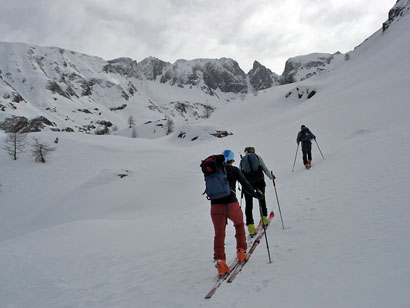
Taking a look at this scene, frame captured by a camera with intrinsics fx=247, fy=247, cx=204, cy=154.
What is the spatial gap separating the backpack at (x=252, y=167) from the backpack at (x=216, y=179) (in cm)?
205

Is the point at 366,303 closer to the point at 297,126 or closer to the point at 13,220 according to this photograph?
the point at 297,126

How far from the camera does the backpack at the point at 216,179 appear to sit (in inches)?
216

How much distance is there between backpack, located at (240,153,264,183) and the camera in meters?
7.52

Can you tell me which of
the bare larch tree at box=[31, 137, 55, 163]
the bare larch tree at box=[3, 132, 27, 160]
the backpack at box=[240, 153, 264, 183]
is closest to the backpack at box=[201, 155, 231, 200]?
the backpack at box=[240, 153, 264, 183]

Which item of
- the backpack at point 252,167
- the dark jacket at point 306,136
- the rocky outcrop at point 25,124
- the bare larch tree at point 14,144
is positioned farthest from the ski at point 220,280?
the rocky outcrop at point 25,124

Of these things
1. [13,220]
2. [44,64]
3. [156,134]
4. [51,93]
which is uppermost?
[44,64]

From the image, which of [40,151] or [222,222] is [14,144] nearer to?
[40,151]

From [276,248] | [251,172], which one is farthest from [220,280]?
[251,172]

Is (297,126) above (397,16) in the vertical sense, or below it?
below

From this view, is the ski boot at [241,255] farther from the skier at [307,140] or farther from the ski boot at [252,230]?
the skier at [307,140]

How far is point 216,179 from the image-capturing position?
18.2 feet

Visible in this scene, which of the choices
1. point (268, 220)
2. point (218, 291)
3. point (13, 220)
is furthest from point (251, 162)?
point (13, 220)

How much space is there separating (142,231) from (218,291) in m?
7.97

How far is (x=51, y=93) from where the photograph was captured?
143 meters
